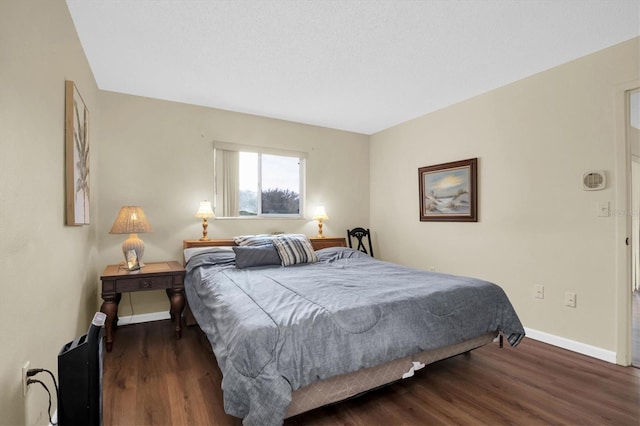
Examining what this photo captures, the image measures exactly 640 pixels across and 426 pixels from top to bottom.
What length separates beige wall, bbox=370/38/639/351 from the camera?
2510 millimetres

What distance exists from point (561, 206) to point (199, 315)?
3217mm

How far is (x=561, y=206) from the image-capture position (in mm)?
2752

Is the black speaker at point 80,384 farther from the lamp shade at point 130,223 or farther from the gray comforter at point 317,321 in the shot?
the lamp shade at point 130,223

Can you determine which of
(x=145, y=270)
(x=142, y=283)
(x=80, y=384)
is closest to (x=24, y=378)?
(x=80, y=384)

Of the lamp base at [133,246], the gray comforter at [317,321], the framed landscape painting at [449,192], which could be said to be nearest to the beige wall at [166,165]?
the lamp base at [133,246]

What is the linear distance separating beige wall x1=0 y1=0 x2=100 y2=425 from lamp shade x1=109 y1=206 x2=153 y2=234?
799mm

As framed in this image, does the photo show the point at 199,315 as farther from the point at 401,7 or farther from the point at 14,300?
the point at 401,7

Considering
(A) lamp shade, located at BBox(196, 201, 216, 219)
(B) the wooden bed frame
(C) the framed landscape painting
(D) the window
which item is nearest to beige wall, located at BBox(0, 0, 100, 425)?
(B) the wooden bed frame

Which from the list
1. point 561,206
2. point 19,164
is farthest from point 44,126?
point 561,206

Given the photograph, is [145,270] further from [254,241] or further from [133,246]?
[254,241]

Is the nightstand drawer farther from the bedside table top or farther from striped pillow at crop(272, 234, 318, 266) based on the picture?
striped pillow at crop(272, 234, 318, 266)

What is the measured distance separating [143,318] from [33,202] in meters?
2.43

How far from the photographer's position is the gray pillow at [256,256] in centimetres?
301

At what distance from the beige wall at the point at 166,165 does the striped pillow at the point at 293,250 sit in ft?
2.40
